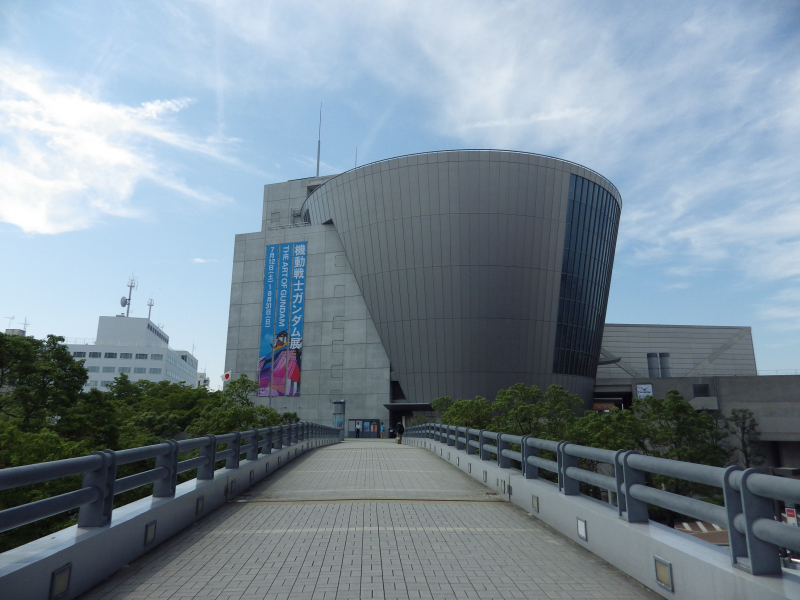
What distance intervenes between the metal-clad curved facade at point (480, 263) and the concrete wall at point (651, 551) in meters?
42.0

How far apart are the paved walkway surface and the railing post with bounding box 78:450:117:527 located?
0.62 m

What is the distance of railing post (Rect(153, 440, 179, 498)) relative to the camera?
7598mm

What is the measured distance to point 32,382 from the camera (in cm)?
2172

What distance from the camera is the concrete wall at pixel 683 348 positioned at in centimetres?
8119

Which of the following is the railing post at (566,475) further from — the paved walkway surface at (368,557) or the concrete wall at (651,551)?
the paved walkway surface at (368,557)

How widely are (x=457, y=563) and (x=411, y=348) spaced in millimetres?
47730

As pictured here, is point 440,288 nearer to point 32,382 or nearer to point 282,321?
point 282,321

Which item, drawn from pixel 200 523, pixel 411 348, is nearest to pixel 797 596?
pixel 200 523

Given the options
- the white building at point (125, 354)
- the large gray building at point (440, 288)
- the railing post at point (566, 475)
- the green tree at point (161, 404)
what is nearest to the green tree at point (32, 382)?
the railing post at point (566, 475)

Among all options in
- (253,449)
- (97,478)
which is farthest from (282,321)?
(97,478)

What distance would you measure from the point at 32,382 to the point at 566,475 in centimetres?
2225

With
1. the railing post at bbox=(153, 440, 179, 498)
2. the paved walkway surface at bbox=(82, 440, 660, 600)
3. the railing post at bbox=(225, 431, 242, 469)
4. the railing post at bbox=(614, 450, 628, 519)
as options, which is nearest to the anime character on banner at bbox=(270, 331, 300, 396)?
the railing post at bbox=(225, 431, 242, 469)

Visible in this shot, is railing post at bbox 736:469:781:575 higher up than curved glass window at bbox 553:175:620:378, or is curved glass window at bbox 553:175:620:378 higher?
curved glass window at bbox 553:175:620:378

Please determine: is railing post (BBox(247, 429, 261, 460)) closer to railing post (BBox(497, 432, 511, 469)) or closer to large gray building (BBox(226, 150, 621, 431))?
railing post (BBox(497, 432, 511, 469))
